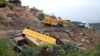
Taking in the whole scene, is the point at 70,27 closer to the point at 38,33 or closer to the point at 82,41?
the point at 82,41

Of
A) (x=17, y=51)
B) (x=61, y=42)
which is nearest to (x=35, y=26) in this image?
(x=61, y=42)

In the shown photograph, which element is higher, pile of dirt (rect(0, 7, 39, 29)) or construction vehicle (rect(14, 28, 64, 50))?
pile of dirt (rect(0, 7, 39, 29))

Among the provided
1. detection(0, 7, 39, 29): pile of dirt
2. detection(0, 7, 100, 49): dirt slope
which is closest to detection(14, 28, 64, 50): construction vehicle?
detection(0, 7, 100, 49): dirt slope

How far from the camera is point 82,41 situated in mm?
83188

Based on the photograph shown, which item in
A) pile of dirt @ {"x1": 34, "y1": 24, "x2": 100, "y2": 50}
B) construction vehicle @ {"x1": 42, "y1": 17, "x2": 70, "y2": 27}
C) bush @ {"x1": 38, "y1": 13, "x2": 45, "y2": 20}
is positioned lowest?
pile of dirt @ {"x1": 34, "y1": 24, "x2": 100, "y2": 50}

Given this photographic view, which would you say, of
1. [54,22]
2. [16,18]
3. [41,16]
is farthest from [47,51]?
[41,16]

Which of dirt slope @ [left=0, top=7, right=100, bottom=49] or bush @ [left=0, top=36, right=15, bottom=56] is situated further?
dirt slope @ [left=0, top=7, right=100, bottom=49]

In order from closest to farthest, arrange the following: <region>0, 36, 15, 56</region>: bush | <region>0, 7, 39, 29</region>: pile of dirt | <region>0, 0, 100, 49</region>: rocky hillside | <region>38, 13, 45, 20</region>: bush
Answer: <region>0, 36, 15, 56</region>: bush → <region>0, 0, 100, 49</region>: rocky hillside → <region>0, 7, 39, 29</region>: pile of dirt → <region>38, 13, 45, 20</region>: bush

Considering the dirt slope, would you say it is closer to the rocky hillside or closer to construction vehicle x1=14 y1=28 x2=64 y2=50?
the rocky hillside

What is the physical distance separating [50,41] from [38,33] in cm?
261

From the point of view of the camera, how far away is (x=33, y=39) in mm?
74188

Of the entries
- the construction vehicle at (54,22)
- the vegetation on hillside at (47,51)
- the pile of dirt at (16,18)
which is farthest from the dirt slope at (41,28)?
the vegetation on hillside at (47,51)

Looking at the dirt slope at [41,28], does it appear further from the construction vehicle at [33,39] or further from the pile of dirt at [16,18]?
the construction vehicle at [33,39]

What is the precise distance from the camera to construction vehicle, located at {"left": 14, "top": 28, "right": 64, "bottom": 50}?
72.8 metres
